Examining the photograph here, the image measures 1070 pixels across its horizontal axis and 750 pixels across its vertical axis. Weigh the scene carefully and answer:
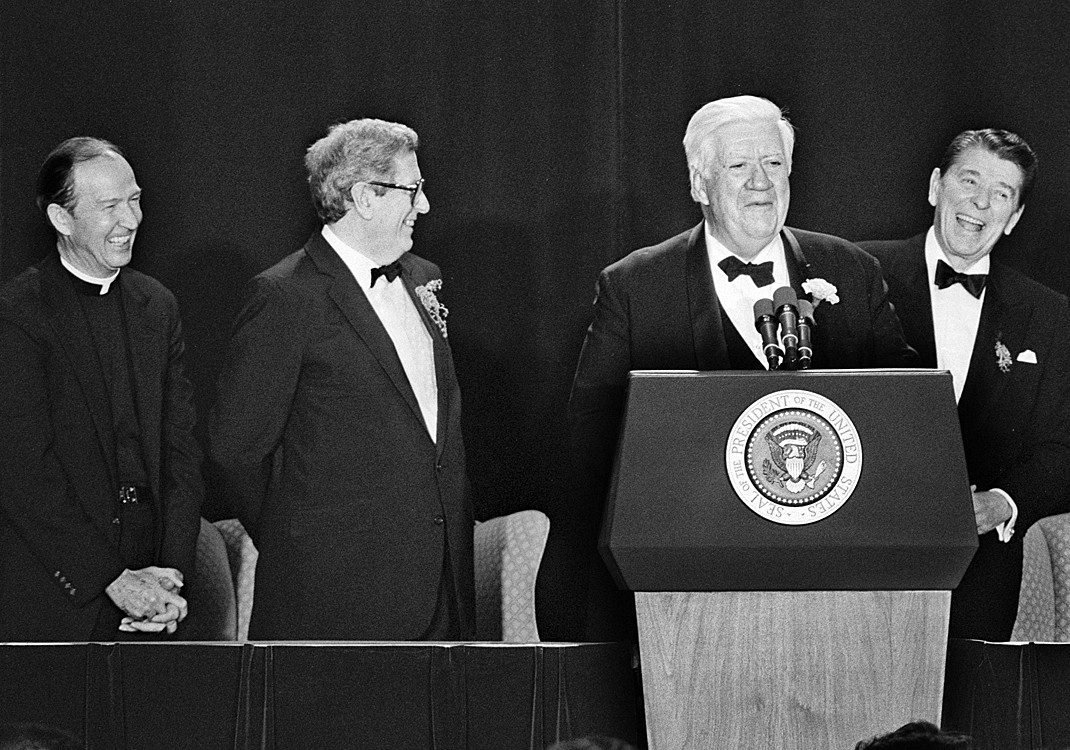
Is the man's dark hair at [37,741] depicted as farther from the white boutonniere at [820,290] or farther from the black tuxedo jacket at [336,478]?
the white boutonniere at [820,290]

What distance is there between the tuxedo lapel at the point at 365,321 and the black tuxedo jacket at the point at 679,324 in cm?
54

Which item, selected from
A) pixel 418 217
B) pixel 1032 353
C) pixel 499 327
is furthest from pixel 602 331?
pixel 1032 353

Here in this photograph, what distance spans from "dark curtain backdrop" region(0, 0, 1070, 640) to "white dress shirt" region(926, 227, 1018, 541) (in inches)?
4.0

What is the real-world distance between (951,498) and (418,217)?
2.27 metres

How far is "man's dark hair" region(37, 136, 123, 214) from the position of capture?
468cm

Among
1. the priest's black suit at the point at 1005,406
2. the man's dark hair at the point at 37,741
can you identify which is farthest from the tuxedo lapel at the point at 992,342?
the man's dark hair at the point at 37,741

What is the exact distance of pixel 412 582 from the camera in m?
4.51

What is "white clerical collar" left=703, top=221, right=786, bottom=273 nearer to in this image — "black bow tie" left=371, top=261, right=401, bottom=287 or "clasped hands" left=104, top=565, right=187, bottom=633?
"black bow tie" left=371, top=261, right=401, bottom=287

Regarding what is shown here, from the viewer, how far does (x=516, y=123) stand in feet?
15.4

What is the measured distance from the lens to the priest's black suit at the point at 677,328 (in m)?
4.55

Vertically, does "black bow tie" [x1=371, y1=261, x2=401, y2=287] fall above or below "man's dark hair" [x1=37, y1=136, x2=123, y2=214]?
below

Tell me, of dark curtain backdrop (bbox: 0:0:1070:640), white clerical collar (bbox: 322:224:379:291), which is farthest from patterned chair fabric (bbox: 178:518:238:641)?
white clerical collar (bbox: 322:224:379:291)

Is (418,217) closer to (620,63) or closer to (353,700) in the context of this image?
(620,63)

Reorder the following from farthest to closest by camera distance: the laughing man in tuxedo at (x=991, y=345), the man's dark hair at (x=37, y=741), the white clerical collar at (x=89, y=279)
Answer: the white clerical collar at (x=89, y=279)
the laughing man in tuxedo at (x=991, y=345)
the man's dark hair at (x=37, y=741)
